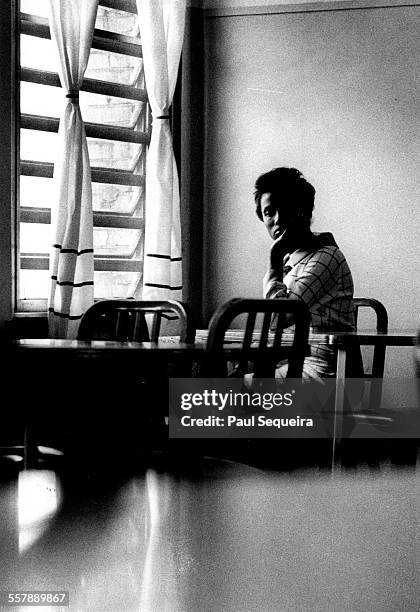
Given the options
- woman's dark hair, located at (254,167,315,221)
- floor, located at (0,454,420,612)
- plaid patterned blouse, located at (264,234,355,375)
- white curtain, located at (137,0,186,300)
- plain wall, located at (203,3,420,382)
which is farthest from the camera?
plain wall, located at (203,3,420,382)

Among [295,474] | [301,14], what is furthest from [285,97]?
[295,474]

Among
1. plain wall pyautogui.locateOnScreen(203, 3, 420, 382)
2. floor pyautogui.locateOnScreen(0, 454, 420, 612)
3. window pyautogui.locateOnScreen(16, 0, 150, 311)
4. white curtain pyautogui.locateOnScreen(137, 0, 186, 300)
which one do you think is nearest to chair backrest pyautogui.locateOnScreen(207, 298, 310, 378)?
floor pyautogui.locateOnScreen(0, 454, 420, 612)

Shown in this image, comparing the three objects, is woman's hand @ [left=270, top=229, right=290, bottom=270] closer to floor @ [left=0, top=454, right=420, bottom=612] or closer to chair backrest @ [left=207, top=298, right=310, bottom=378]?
floor @ [left=0, top=454, right=420, bottom=612]

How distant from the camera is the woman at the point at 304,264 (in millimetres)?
3289

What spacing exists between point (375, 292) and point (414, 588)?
2.92 meters

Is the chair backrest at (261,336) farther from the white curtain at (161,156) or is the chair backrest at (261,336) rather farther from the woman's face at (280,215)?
the white curtain at (161,156)

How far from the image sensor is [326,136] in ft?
16.1

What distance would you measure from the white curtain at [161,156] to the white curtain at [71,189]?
1.40 feet

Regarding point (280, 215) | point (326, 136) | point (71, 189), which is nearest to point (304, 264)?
point (280, 215)

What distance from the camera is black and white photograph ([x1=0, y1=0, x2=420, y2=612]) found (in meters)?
2.28

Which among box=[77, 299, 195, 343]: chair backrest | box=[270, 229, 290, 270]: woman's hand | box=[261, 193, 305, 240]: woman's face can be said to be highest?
box=[261, 193, 305, 240]: woman's face

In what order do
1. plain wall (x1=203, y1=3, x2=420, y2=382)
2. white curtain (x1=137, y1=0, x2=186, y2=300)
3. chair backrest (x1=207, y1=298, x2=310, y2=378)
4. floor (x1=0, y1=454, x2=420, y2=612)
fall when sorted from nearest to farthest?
floor (x1=0, y1=454, x2=420, y2=612) < chair backrest (x1=207, y1=298, x2=310, y2=378) < white curtain (x1=137, y1=0, x2=186, y2=300) < plain wall (x1=203, y1=3, x2=420, y2=382)

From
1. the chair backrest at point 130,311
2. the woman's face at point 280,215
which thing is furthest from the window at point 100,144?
the chair backrest at point 130,311

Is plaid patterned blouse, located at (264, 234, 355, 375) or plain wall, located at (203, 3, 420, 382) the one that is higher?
plain wall, located at (203, 3, 420, 382)
